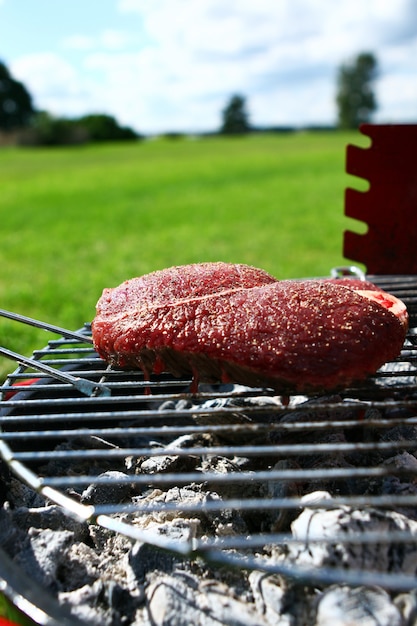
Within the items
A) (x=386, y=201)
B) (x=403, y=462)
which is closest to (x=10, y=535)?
(x=403, y=462)

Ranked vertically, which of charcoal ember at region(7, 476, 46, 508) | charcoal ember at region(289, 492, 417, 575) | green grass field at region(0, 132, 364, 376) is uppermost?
charcoal ember at region(289, 492, 417, 575)

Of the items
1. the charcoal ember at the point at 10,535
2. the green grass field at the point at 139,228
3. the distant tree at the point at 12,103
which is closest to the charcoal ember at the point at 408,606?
the charcoal ember at the point at 10,535

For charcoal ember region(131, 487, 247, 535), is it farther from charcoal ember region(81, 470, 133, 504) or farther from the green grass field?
the green grass field

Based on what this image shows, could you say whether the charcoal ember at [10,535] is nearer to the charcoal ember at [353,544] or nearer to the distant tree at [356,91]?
the charcoal ember at [353,544]

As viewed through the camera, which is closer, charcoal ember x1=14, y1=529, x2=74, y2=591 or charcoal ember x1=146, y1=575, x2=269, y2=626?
charcoal ember x1=146, y1=575, x2=269, y2=626

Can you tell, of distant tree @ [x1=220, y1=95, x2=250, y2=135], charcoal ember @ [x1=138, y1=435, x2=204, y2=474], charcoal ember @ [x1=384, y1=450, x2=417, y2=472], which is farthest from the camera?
distant tree @ [x1=220, y1=95, x2=250, y2=135]

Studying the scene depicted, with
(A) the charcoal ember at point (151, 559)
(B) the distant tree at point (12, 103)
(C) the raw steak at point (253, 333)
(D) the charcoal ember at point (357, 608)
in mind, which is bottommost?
(A) the charcoal ember at point (151, 559)

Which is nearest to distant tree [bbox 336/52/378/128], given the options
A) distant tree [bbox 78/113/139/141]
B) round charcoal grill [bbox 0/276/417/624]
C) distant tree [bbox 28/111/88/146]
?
distant tree [bbox 78/113/139/141]

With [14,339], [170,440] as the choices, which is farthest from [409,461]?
[14,339]
